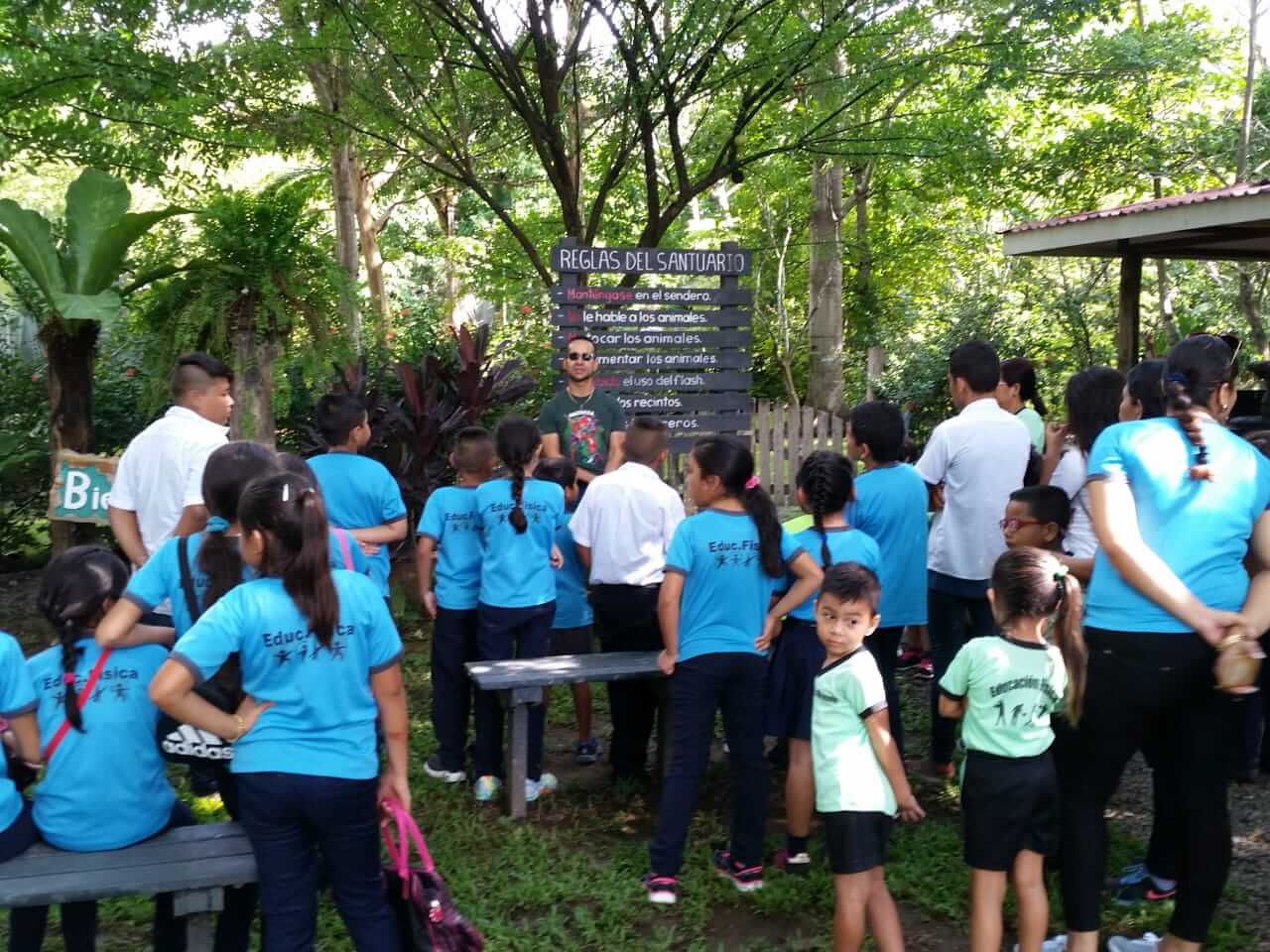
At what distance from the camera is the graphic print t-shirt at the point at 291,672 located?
2.75m

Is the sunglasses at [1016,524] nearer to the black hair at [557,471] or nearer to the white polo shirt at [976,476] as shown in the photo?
the white polo shirt at [976,476]

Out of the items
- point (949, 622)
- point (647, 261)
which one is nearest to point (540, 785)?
point (949, 622)

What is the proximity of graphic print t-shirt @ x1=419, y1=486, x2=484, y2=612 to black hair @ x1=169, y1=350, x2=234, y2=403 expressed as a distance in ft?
3.55

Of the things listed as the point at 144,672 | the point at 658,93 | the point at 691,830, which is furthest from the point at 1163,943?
the point at 658,93

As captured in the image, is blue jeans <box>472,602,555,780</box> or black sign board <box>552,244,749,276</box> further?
black sign board <box>552,244,749,276</box>

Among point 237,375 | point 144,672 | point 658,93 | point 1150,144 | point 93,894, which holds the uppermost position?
point 1150,144

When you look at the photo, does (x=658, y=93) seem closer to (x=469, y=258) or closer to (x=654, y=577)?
(x=654, y=577)

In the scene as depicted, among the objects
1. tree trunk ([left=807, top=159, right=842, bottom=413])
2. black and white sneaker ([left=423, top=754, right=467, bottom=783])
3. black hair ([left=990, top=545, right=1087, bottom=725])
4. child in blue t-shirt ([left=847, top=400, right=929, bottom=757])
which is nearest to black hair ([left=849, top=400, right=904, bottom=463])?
child in blue t-shirt ([left=847, top=400, right=929, bottom=757])

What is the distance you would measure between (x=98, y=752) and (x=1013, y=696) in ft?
8.27

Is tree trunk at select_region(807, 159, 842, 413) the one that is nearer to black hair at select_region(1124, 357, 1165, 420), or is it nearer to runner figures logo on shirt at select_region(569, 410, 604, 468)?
runner figures logo on shirt at select_region(569, 410, 604, 468)

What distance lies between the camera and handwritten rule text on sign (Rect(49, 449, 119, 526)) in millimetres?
6449

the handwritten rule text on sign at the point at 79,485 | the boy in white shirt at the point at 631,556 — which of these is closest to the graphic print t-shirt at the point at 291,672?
the boy in white shirt at the point at 631,556

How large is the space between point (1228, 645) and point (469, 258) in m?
16.0

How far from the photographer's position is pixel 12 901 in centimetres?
281
